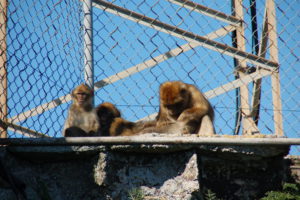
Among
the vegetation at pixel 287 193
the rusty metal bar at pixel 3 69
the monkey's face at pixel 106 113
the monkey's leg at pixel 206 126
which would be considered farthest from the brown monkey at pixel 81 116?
the vegetation at pixel 287 193

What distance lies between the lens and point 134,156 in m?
4.76

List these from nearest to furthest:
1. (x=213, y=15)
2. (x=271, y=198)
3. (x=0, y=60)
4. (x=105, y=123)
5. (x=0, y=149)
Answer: (x=271, y=198)
(x=0, y=149)
(x=0, y=60)
(x=213, y=15)
(x=105, y=123)

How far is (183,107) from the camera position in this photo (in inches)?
254

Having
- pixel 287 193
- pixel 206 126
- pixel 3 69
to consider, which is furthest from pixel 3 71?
pixel 287 193

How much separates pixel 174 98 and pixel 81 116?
1.33 m

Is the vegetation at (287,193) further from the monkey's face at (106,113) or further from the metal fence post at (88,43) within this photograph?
the monkey's face at (106,113)

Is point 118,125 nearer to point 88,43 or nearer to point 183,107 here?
point 183,107

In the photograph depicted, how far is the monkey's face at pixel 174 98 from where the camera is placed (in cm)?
635

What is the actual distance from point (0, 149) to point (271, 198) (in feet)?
7.32

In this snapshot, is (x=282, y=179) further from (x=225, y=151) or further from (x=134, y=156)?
(x=134, y=156)

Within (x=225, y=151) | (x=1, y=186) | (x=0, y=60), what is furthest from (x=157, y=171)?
(x=0, y=60)

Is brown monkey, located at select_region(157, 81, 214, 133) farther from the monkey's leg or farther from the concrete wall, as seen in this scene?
the concrete wall

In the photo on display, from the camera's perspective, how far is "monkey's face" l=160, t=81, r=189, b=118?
20.8ft

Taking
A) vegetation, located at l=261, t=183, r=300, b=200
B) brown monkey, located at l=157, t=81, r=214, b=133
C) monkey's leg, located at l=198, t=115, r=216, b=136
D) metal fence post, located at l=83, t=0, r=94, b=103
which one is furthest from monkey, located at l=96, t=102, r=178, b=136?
vegetation, located at l=261, t=183, r=300, b=200
